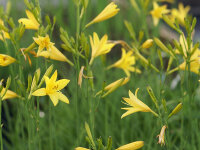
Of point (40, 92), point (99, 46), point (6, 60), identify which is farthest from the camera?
point (99, 46)

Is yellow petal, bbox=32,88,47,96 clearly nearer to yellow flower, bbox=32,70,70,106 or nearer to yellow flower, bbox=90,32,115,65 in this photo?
yellow flower, bbox=32,70,70,106

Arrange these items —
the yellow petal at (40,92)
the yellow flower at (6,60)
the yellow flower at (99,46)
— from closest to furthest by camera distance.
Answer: the yellow petal at (40,92) → the yellow flower at (6,60) → the yellow flower at (99,46)

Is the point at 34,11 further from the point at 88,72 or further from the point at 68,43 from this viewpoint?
the point at 88,72

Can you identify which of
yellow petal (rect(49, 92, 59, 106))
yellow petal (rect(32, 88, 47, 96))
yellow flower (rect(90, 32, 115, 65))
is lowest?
yellow petal (rect(49, 92, 59, 106))

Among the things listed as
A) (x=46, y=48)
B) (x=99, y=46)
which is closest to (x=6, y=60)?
(x=46, y=48)

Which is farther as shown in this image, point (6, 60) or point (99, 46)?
point (99, 46)

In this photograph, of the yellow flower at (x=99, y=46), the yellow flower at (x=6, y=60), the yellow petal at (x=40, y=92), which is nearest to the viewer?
the yellow petal at (x=40, y=92)

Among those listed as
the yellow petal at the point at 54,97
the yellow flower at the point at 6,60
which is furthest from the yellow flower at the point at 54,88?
the yellow flower at the point at 6,60

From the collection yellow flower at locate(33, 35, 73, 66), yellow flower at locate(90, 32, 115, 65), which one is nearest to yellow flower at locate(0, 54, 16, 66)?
yellow flower at locate(33, 35, 73, 66)

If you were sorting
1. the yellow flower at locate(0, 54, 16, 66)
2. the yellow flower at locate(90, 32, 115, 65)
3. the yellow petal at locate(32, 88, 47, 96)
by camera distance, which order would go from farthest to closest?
the yellow flower at locate(90, 32, 115, 65) → the yellow flower at locate(0, 54, 16, 66) → the yellow petal at locate(32, 88, 47, 96)

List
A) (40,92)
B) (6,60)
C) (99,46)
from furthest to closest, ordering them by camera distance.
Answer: (99,46)
(6,60)
(40,92)

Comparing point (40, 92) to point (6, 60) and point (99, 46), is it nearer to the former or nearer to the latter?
point (6, 60)

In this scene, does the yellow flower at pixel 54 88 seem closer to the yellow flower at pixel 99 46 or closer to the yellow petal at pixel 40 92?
the yellow petal at pixel 40 92
